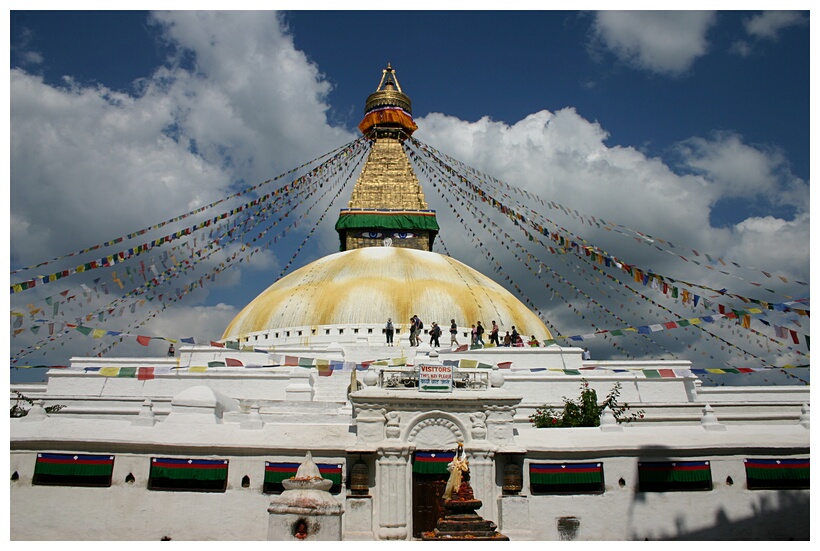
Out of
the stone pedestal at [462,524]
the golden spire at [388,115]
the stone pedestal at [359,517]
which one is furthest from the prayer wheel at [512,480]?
the golden spire at [388,115]

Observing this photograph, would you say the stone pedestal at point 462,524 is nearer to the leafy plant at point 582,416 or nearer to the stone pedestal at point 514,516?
the stone pedestal at point 514,516

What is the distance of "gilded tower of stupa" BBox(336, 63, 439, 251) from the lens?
2658 centimetres

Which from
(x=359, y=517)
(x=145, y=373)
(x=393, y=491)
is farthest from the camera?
(x=145, y=373)

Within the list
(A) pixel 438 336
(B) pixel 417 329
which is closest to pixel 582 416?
(A) pixel 438 336

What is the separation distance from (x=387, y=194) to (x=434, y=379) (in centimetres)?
1782

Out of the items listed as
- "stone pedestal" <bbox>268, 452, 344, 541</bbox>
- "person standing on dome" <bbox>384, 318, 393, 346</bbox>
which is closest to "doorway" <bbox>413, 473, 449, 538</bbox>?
"stone pedestal" <bbox>268, 452, 344, 541</bbox>

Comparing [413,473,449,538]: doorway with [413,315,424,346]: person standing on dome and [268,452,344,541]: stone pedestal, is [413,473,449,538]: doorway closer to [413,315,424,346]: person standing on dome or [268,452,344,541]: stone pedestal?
[268,452,344,541]: stone pedestal

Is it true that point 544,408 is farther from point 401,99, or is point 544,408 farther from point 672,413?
point 401,99

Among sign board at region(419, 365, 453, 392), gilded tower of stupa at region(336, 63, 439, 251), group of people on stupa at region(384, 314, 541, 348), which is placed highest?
gilded tower of stupa at region(336, 63, 439, 251)

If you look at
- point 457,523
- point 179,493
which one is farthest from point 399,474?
point 179,493

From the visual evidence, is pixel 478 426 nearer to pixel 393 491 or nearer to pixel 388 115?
pixel 393 491

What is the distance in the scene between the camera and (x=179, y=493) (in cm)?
966

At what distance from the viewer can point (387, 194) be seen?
89.5 ft

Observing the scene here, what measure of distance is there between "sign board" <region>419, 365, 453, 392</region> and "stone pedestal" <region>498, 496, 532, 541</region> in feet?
5.88
